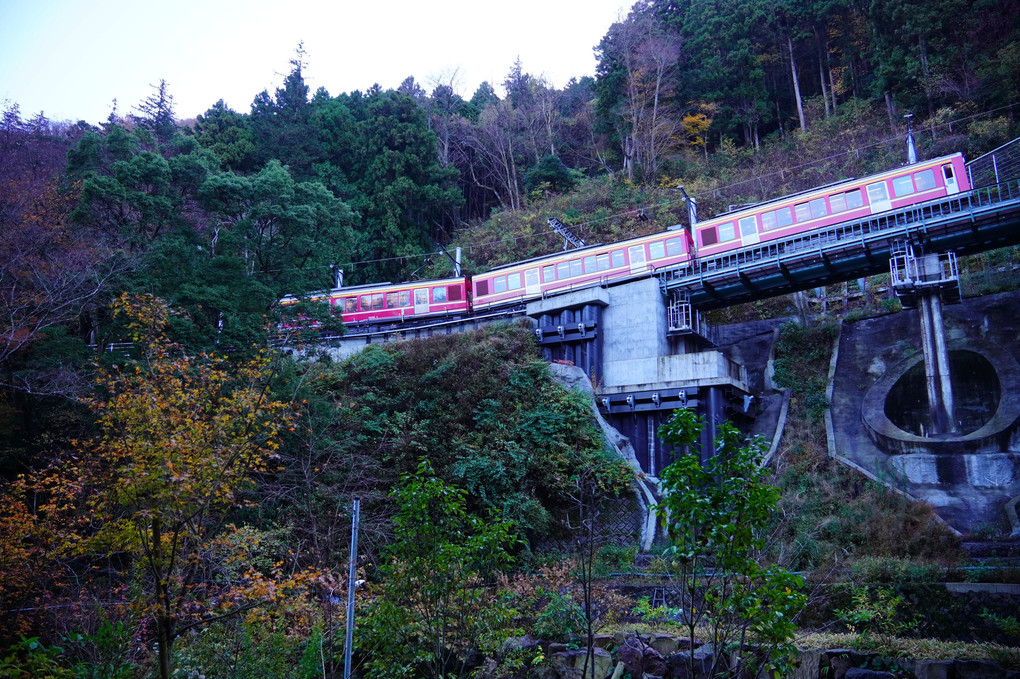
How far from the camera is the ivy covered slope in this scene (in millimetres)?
17062

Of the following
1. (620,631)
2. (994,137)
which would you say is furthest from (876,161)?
(620,631)

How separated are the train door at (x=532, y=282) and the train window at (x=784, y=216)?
8.84 meters

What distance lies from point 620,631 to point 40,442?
50.0 feet

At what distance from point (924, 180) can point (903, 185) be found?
0.57 metres

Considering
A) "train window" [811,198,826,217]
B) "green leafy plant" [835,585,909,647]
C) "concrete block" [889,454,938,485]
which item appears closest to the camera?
"green leafy plant" [835,585,909,647]

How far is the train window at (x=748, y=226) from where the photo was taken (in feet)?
78.4

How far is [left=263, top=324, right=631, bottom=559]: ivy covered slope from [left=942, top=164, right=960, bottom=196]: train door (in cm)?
1295

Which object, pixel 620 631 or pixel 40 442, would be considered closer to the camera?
pixel 620 631

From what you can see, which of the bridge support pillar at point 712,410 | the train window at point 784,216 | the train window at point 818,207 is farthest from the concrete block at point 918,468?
the train window at point 784,216

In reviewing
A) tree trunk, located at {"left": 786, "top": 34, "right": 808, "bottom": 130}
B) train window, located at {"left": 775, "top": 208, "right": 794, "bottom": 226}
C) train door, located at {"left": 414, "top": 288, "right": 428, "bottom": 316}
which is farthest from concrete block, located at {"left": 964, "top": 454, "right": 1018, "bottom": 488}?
tree trunk, located at {"left": 786, "top": 34, "right": 808, "bottom": 130}

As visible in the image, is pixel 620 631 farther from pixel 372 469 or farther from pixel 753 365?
pixel 753 365

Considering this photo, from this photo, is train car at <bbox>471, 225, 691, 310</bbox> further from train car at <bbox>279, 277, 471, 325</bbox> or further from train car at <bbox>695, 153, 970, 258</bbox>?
train car at <bbox>695, 153, 970, 258</bbox>

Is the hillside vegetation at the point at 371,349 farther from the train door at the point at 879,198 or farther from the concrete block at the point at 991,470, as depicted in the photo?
the train door at the point at 879,198

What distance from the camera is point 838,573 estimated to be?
41.2 feet
